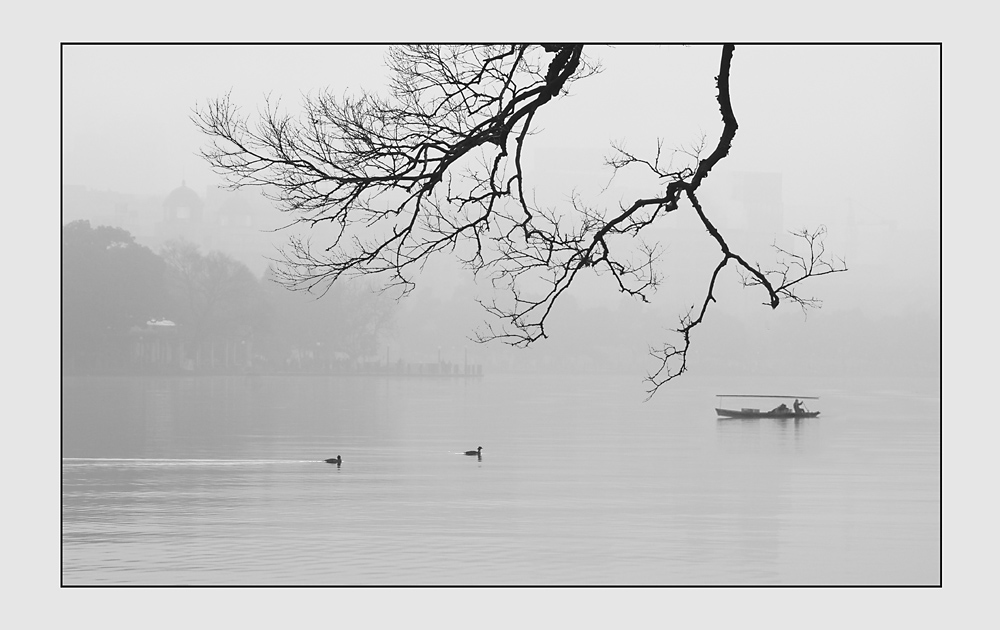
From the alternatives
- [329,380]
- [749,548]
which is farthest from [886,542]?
[329,380]

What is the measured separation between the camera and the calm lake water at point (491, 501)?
1669cm

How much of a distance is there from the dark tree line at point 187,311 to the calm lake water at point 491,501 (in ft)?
72.5

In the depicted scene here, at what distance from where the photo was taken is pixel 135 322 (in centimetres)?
7900

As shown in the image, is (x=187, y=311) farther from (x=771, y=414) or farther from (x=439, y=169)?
(x=439, y=169)

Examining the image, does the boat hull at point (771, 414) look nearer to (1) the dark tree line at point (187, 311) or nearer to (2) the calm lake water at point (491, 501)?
(2) the calm lake water at point (491, 501)

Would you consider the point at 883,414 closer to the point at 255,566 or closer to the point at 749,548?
the point at 749,548

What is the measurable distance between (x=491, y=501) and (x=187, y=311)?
6746 centimetres

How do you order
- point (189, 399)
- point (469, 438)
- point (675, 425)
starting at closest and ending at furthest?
1. point (469, 438)
2. point (675, 425)
3. point (189, 399)

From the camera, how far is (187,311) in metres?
87.7

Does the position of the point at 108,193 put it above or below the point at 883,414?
above

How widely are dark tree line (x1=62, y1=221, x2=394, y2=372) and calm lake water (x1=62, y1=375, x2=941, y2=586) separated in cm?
2209

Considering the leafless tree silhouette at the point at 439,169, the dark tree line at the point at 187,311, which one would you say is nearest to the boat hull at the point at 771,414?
the dark tree line at the point at 187,311

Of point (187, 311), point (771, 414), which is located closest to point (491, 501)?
point (771, 414)
